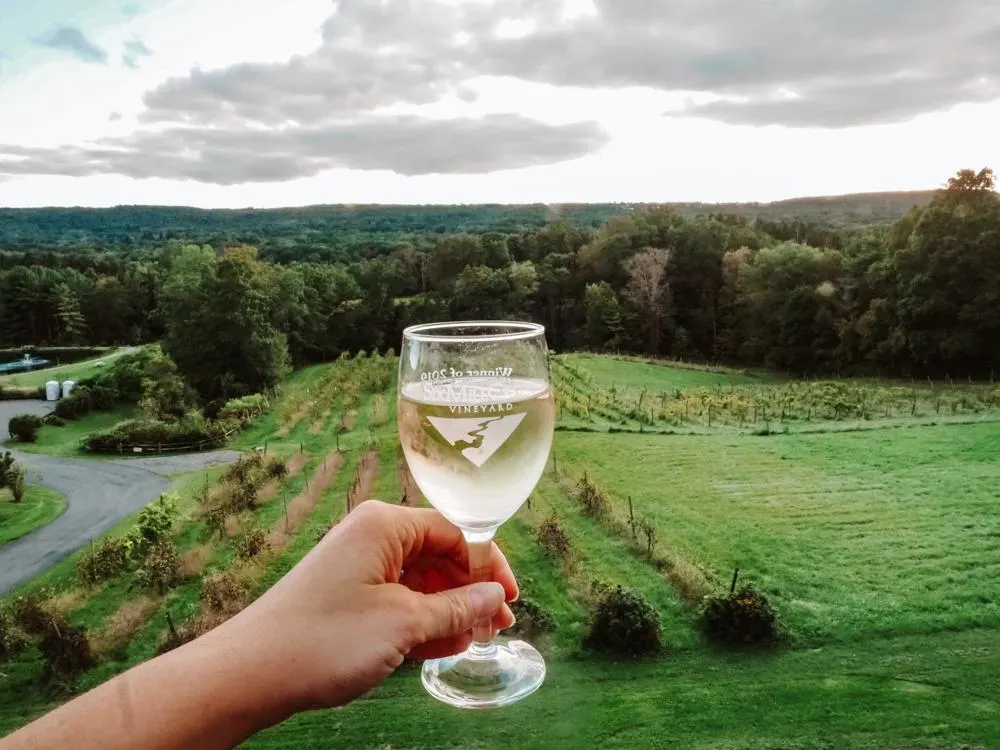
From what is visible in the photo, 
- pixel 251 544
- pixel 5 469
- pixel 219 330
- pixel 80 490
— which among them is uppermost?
pixel 219 330

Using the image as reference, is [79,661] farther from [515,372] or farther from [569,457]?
[515,372]

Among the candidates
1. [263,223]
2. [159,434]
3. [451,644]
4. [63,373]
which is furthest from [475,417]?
[263,223]

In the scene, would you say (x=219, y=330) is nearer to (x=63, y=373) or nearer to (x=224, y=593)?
(x=63, y=373)

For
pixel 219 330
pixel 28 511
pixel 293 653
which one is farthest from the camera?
pixel 219 330

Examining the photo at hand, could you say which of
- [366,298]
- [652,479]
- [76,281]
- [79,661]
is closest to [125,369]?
[76,281]

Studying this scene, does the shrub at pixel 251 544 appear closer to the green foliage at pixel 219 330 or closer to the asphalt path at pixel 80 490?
the asphalt path at pixel 80 490

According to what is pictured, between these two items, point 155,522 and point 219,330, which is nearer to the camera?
point 155,522

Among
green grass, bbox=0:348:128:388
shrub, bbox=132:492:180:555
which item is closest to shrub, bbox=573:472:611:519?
shrub, bbox=132:492:180:555
